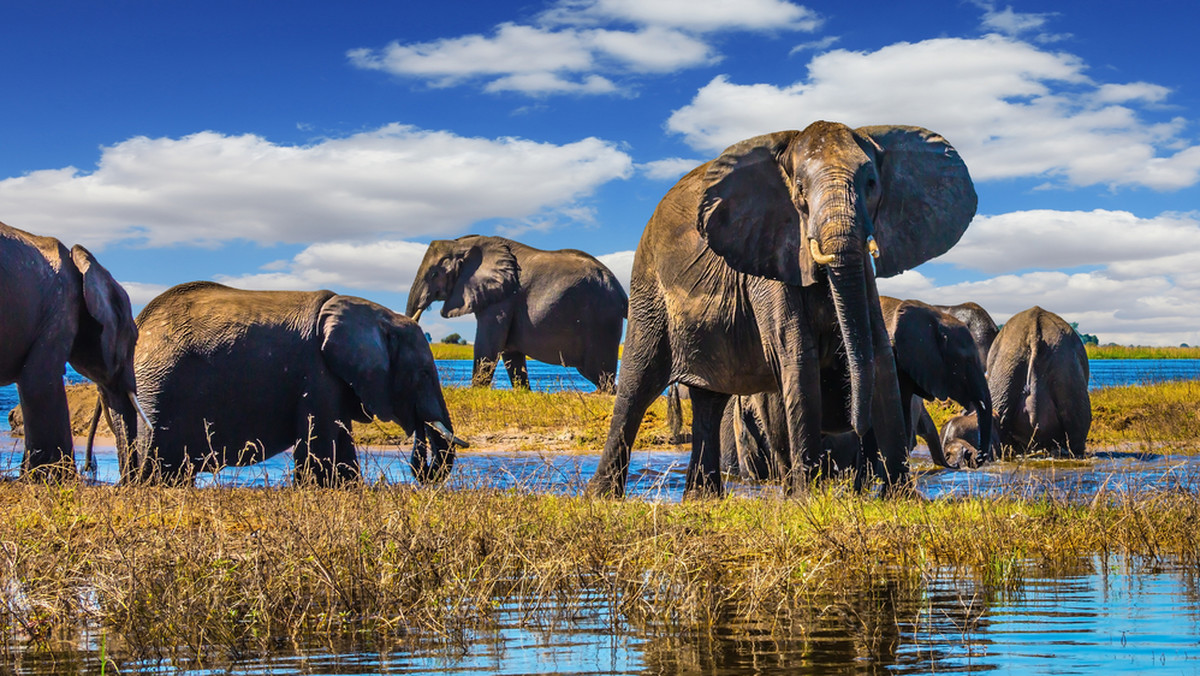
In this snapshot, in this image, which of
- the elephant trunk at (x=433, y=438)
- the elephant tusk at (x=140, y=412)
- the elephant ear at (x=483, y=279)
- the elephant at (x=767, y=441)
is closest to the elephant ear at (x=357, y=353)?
the elephant trunk at (x=433, y=438)

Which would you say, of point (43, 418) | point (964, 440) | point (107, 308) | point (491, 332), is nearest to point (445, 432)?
point (107, 308)

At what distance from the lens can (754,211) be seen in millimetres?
8242

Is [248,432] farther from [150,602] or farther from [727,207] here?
[150,602]

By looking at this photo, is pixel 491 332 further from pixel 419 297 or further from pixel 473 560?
pixel 473 560

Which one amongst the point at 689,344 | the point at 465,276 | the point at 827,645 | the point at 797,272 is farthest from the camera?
the point at 465,276

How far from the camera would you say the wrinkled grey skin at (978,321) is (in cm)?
1753

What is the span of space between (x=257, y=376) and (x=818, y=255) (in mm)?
4990

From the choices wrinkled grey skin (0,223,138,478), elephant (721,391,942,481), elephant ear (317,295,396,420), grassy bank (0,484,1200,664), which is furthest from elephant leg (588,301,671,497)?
wrinkled grey skin (0,223,138,478)

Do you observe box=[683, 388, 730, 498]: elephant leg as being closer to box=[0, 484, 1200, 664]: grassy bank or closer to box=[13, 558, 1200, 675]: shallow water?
box=[0, 484, 1200, 664]: grassy bank

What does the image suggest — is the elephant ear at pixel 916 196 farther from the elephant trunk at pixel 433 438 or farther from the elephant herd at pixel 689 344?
the elephant trunk at pixel 433 438

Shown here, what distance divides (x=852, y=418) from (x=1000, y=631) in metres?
3.17

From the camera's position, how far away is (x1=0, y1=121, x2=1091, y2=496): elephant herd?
7828mm

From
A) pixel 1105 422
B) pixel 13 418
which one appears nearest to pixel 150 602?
pixel 13 418

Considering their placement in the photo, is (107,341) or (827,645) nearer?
(827,645)
